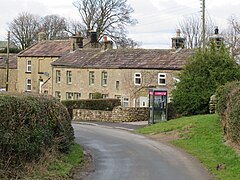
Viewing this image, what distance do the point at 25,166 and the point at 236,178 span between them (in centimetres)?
613

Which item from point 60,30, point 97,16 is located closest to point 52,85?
point 97,16

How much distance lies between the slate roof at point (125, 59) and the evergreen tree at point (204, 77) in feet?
27.8

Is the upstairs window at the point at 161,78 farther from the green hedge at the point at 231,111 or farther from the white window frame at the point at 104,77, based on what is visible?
the green hedge at the point at 231,111

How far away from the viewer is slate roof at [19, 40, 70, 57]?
5931 cm

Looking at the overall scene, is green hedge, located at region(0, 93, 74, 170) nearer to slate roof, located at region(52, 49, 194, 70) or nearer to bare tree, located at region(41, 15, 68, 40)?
slate roof, located at region(52, 49, 194, 70)

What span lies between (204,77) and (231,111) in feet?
52.8

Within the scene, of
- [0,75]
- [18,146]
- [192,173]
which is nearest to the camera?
[18,146]

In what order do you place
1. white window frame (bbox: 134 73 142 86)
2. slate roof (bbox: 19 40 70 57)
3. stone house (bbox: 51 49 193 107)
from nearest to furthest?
stone house (bbox: 51 49 193 107) → white window frame (bbox: 134 73 142 86) → slate roof (bbox: 19 40 70 57)

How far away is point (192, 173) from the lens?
55.7 ft

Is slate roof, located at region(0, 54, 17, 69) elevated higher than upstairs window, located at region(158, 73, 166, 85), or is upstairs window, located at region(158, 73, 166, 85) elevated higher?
slate roof, located at region(0, 54, 17, 69)

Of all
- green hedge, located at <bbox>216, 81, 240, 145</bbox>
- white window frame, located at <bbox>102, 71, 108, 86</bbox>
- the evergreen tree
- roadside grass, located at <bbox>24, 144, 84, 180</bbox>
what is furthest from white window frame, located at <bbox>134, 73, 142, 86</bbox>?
roadside grass, located at <bbox>24, 144, 84, 180</bbox>

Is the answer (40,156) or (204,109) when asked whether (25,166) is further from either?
(204,109)

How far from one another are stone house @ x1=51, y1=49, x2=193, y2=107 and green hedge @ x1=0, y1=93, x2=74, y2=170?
28.9 meters

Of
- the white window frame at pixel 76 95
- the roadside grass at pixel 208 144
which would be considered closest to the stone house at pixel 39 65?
the white window frame at pixel 76 95
